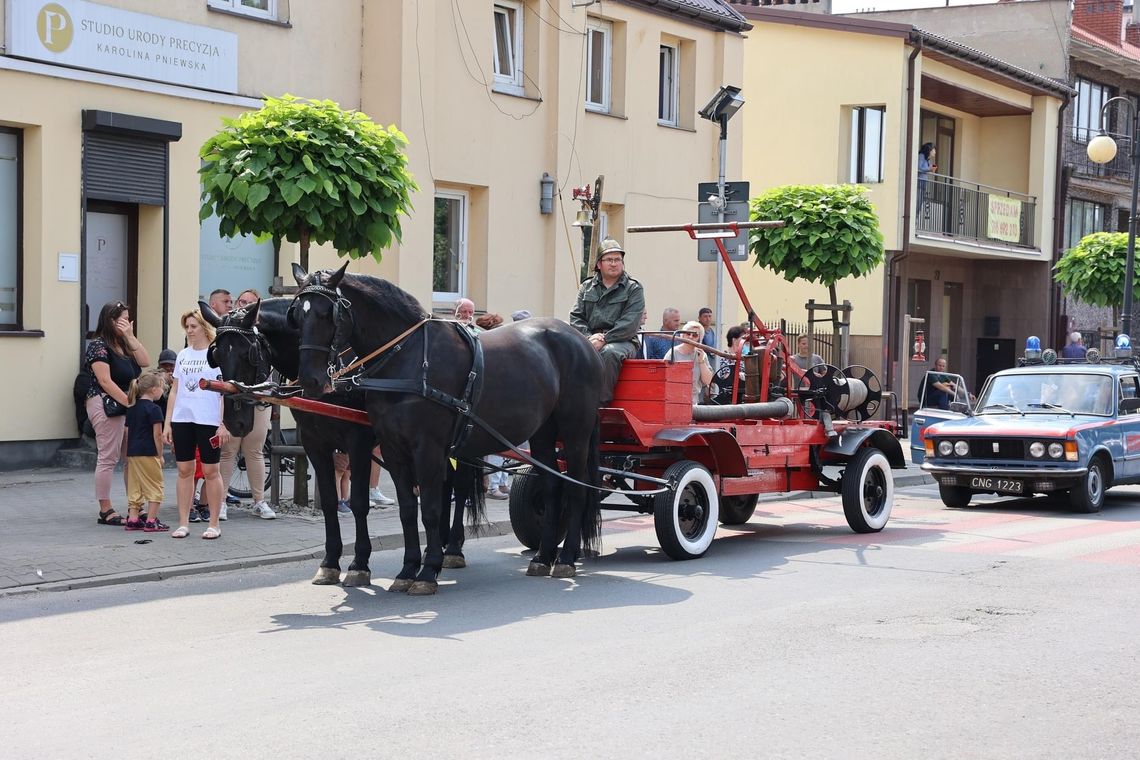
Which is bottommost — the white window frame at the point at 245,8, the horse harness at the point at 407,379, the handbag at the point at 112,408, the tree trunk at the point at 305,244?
the handbag at the point at 112,408

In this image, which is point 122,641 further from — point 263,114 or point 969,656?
point 263,114

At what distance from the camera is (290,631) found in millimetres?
8047

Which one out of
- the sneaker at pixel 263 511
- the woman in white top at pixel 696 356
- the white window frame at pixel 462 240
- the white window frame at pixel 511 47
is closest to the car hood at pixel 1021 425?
the woman in white top at pixel 696 356

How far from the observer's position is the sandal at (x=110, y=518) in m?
11.8

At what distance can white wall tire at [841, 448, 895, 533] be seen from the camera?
40.4 ft

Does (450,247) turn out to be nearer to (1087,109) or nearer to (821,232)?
(821,232)

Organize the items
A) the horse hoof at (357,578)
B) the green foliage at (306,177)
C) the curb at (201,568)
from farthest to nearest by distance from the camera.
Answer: the green foliage at (306,177) < the horse hoof at (357,578) < the curb at (201,568)

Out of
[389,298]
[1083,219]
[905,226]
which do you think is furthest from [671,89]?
[1083,219]

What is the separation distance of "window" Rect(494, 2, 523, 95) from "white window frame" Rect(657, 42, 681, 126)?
363 centimetres

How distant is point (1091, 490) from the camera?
595 inches

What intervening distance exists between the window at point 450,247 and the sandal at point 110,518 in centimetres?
899

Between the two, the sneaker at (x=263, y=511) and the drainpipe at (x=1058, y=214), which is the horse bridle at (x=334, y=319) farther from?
the drainpipe at (x=1058, y=214)

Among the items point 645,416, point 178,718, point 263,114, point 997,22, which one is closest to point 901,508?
point 645,416

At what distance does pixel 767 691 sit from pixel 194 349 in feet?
21.2
